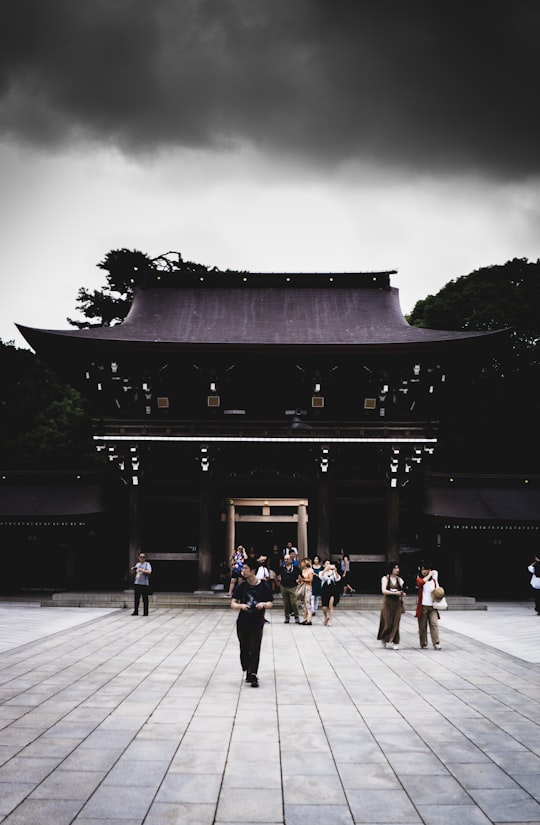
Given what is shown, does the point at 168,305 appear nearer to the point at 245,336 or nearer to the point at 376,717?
the point at 245,336

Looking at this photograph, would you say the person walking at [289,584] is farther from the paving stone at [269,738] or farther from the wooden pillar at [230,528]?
the wooden pillar at [230,528]

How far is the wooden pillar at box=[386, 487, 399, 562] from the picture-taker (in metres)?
24.1

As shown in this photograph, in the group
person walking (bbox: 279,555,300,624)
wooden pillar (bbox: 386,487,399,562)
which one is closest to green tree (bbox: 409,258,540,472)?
wooden pillar (bbox: 386,487,399,562)

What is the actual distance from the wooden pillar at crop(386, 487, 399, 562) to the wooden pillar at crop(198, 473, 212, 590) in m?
6.70

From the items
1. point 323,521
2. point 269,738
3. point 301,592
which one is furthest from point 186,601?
point 269,738

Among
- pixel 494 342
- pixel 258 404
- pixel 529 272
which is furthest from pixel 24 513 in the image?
pixel 529 272

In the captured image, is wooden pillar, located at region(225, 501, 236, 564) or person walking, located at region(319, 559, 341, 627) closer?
person walking, located at region(319, 559, 341, 627)

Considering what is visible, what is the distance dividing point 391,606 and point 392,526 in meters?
10.7

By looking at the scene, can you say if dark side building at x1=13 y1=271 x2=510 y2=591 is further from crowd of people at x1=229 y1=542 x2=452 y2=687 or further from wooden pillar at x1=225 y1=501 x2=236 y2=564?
crowd of people at x1=229 y1=542 x2=452 y2=687

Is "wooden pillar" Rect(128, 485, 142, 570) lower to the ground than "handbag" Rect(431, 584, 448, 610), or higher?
higher

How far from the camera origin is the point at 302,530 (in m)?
26.9

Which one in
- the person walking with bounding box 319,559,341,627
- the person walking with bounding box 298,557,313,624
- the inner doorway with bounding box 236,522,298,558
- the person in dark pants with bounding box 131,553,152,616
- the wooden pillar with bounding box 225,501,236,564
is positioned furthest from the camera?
the inner doorway with bounding box 236,522,298,558

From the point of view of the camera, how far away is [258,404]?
26.4m

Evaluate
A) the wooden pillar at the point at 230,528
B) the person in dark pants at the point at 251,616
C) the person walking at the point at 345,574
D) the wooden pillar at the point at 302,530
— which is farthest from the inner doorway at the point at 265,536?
the person in dark pants at the point at 251,616
